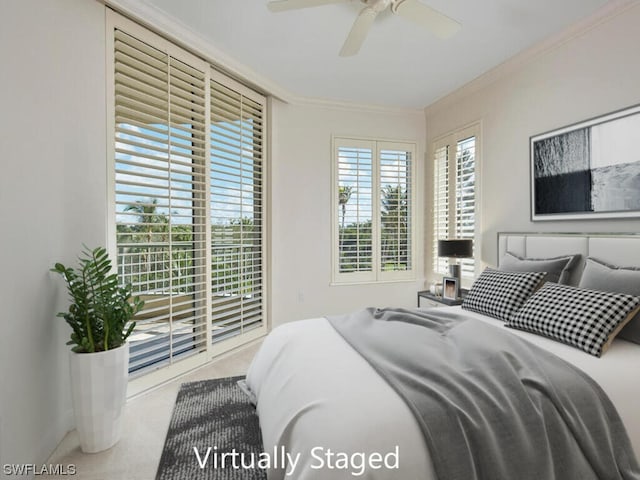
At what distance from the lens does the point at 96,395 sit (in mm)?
1822

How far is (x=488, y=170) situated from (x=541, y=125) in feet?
2.04

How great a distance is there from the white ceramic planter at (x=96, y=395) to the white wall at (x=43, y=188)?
0.18 meters

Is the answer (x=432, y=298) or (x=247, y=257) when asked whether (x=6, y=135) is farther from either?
(x=432, y=298)

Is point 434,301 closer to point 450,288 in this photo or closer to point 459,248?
point 450,288

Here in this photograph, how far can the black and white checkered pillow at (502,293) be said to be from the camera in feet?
7.45

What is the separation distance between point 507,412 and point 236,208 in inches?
108

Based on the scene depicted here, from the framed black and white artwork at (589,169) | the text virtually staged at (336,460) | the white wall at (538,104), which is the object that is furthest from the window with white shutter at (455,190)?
the text virtually staged at (336,460)

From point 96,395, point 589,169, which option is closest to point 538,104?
point 589,169

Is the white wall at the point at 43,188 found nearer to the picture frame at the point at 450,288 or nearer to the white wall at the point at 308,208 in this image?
the white wall at the point at 308,208

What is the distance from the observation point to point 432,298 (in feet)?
11.5

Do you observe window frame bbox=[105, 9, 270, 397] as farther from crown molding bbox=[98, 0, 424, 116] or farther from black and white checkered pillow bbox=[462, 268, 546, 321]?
black and white checkered pillow bbox=[462, 268, 546, 321]

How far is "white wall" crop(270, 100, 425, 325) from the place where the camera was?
380 cm

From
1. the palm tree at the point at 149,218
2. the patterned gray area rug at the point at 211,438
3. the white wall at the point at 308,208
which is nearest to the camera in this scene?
the patterned gray area rug at the point at 211,438

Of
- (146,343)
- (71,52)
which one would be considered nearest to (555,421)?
(146,343)
